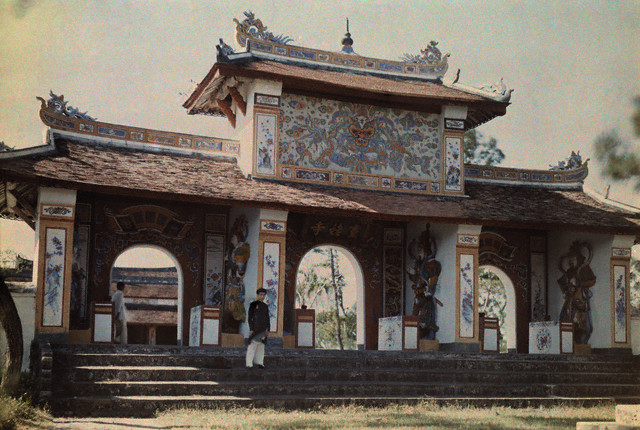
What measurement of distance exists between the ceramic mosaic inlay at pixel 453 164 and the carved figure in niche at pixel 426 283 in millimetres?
1176

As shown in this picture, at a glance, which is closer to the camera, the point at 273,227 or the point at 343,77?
the point at 273,227

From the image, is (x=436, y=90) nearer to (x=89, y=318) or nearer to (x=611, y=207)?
(x=611, y=207)

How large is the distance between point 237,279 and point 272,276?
101cm

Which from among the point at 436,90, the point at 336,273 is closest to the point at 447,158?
the point at 436,90

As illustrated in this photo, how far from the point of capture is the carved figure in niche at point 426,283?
18.5 meters

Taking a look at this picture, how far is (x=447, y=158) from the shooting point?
769 inches

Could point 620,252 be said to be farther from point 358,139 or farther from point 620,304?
point 358,139

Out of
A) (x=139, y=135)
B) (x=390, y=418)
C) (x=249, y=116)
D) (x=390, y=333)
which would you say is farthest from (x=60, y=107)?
(x=390, y=418)

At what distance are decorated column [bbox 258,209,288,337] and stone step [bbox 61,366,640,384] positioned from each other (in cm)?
301

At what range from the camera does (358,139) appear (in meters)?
19.0

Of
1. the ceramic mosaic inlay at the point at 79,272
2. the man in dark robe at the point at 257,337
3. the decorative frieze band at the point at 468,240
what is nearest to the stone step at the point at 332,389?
the man in dark robe at the point at 257,337

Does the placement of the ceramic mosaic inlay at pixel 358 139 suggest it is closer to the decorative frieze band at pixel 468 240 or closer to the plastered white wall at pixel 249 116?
the plastered white wall at pixel 249 116

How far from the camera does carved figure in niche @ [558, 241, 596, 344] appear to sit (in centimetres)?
1938

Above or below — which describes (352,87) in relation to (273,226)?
above
